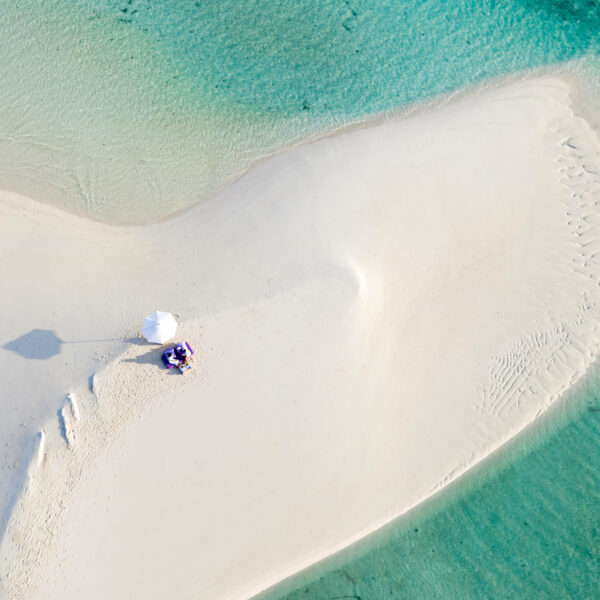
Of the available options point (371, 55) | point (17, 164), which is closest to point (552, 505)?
point (371, 55)

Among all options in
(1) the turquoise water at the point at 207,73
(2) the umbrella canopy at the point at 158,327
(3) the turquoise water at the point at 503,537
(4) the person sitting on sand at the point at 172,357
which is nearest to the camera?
(2) the umbrella canopy at the point at 158,327

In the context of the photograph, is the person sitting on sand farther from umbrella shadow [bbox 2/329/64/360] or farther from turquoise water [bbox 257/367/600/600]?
turquoise water [bbox 257/367/600/600]

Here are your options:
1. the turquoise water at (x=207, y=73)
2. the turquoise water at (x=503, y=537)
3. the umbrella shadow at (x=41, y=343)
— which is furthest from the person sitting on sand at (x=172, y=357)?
the turquoise water at (x=503, y=537)

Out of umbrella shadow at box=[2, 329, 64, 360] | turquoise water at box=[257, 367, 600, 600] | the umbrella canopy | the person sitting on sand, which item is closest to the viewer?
the umbrella canopy

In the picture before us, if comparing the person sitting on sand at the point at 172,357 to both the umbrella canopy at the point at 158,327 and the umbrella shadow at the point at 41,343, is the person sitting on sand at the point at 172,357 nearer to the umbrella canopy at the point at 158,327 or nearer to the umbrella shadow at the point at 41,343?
the umbrella canopy at the point at 158,327

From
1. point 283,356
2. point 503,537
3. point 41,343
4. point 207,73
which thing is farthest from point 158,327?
point 503,537

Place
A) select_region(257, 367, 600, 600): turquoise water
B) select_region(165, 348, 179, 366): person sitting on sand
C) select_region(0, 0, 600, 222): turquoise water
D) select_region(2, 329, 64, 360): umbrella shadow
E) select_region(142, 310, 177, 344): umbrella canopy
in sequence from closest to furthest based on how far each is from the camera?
select_region(142, 310, 177, 344): umbrella canopy → select_region(165, 348, 179, 366): person sitting on sand → select_region(2, 329, 64, 360): umbrella shadow → select_region(257, 367, 600, 600): turquoise water → select_region(0, 0, 600, 222): turquoise water

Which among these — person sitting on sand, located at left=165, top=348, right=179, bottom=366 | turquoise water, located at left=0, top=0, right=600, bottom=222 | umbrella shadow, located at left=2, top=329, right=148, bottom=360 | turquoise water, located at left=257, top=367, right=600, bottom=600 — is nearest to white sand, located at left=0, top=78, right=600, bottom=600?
umbrella shadow, located at left=2, top=329, right=148, bottom=360
